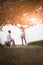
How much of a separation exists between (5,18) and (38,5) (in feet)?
1.55

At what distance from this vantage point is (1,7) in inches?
98.7

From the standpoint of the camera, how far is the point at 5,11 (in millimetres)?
2504

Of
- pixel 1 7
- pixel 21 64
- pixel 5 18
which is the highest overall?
pixel 1 7

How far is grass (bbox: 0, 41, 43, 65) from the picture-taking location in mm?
2293

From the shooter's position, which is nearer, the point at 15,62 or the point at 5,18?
the point at 15,62

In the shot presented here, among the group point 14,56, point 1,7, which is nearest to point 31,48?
point 14,56

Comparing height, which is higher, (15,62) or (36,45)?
(36,45)

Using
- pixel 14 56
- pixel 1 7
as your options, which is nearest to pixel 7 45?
pixel 14 56

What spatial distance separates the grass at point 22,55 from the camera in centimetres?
229

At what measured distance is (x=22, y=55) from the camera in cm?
236

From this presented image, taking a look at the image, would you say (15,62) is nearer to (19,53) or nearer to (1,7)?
(19,53)

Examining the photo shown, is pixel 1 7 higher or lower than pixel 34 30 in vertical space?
higher

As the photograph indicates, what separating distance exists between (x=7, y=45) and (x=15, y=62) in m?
0.28

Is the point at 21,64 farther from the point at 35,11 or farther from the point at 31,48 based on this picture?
the point at 35,11
